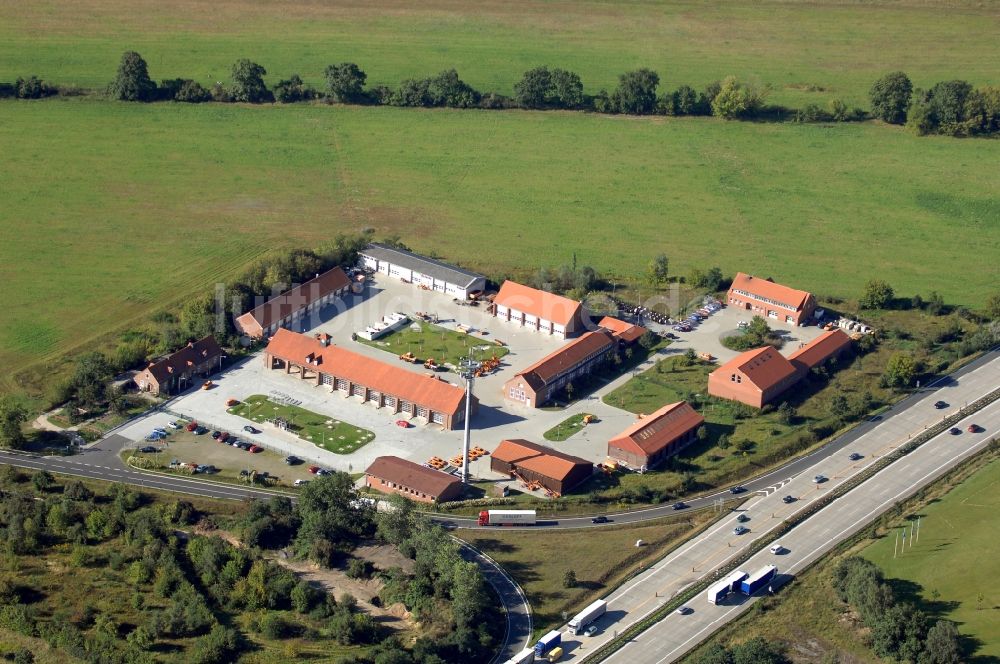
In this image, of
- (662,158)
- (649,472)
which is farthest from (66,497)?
(662,158)

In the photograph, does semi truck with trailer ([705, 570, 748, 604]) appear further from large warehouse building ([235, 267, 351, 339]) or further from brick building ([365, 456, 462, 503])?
large warehouse building ([235, 267, 351, 339])

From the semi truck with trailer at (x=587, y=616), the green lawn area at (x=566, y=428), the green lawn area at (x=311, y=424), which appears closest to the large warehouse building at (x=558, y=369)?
the green lawn area at (x=566, y=428)

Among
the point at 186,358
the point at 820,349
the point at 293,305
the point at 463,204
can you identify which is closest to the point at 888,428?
the point at 820,349

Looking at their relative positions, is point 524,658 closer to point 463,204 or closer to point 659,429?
point 659,429

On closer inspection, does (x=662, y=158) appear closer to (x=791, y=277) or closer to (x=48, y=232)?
(x=791, y=277)

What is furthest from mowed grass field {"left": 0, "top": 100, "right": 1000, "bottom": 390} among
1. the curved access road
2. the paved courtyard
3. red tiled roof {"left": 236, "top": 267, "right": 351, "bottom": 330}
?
the curved access road

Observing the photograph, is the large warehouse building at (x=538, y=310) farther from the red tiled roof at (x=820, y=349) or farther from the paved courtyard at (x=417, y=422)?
the red tiled roof at (x=820, y=349)
